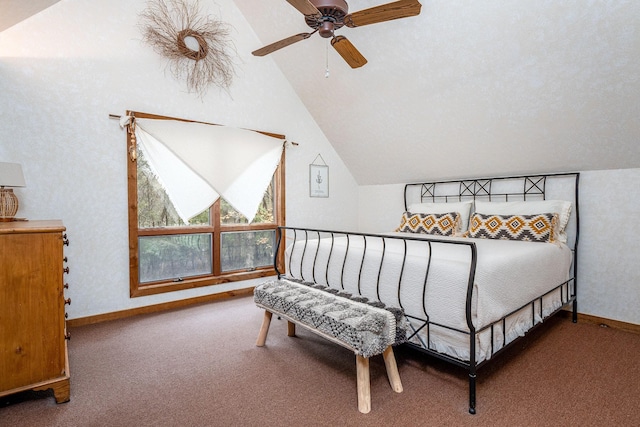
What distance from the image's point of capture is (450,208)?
3.55m

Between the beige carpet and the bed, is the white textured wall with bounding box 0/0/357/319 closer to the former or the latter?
the beige carpet

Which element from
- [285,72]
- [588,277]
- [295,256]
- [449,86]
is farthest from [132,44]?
[588,277]

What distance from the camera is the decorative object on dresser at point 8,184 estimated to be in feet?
6.44

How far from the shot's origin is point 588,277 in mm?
2832

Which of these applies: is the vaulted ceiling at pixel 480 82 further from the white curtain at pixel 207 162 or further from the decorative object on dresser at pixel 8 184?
the decorative object on dresser at pixel 8 184

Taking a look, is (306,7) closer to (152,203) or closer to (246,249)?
(152,203)

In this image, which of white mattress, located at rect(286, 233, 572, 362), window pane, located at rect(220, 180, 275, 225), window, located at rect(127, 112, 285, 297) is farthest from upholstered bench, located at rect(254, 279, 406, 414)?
window pane, located at rect(220, 180, 275, 225)

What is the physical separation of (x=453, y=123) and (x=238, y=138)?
221 centimetres

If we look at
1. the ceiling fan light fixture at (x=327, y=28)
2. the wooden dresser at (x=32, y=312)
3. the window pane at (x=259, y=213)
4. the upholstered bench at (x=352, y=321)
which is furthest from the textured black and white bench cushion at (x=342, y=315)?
the ceiling fan light fixture at (x=327, y=28)

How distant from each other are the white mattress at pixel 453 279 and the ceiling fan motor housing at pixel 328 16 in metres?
1.34

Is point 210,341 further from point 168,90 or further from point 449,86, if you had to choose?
point 449,86

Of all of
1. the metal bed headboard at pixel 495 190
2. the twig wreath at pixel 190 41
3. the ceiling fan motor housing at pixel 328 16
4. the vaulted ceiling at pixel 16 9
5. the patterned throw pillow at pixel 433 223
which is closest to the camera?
the vaulted ceiling at pixel 16 9

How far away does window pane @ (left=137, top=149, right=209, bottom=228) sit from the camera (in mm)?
3064

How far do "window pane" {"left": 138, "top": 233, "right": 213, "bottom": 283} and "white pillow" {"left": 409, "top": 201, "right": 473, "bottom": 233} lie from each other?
2.39m
